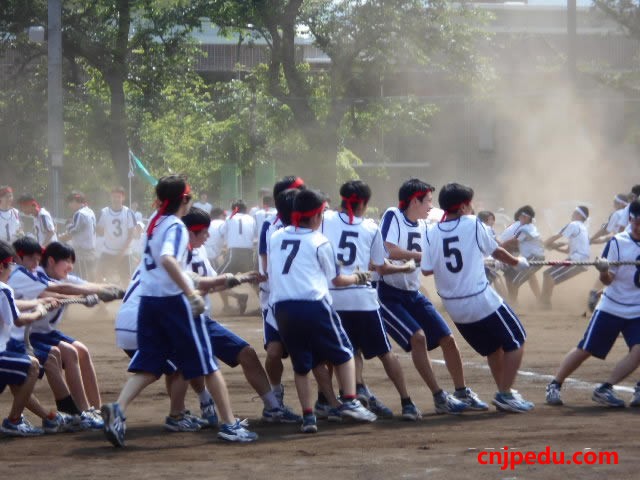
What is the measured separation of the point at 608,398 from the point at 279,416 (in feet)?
9.15

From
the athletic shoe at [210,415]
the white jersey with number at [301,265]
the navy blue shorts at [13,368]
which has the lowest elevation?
the athletic shoe at [210,415]

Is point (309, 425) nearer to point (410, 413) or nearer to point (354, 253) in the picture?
point (410, 413)

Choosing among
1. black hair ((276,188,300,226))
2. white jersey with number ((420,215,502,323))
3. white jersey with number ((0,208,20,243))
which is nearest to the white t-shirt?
black hair ((276,188,300,226))

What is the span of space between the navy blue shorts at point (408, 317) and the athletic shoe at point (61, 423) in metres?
2.63

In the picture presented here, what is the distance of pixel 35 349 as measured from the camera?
9.06 meters

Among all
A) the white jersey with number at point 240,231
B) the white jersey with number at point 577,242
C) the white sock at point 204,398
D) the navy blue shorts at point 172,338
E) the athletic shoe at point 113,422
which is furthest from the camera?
the white jersey with number at point 240,231

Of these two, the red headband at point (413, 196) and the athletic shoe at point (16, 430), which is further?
the red headband at point (413, 196)

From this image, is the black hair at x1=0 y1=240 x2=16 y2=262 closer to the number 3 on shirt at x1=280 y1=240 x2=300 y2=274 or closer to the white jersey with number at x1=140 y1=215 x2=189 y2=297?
the white jersey with number at x1=140 y1=215 x2=189 y2=297

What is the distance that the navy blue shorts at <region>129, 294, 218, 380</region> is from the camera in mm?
8180

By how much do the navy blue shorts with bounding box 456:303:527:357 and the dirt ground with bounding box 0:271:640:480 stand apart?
57 centimetres

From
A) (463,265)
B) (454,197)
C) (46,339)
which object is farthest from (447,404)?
(46,339)

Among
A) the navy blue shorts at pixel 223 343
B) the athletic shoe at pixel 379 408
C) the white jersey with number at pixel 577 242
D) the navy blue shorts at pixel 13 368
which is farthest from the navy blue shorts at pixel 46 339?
the white jersey with number at pixel 577 242

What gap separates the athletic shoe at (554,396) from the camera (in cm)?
992

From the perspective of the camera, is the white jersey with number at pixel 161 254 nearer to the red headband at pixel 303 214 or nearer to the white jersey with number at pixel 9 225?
the red headband at pixel 303 214
